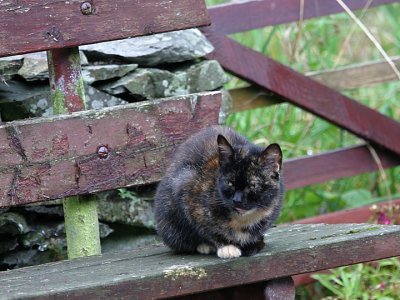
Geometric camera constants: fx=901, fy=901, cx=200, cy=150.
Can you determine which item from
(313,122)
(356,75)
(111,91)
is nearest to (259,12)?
(356,75)

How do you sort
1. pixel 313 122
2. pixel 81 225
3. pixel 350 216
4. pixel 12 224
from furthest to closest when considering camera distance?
pixel 313 122
pixel 350 216
pixel 12 224
pixel 81 225

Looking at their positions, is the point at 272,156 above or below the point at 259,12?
below

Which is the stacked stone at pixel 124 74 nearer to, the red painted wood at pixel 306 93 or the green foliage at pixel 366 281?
the red painted wood at pixel 306 93

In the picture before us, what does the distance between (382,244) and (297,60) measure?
3.08 m

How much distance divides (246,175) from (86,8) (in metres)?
0.95

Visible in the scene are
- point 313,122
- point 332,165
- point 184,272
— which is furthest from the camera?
point 313,122

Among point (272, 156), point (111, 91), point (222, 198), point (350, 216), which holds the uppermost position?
point (111, 91)

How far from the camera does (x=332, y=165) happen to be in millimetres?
5152

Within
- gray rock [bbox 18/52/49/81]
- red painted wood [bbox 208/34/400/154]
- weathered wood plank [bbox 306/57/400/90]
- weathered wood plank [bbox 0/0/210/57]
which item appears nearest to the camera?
weathered wood plank [bbox 0/0/210/57]

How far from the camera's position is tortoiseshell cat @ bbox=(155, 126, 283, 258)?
2918 mm

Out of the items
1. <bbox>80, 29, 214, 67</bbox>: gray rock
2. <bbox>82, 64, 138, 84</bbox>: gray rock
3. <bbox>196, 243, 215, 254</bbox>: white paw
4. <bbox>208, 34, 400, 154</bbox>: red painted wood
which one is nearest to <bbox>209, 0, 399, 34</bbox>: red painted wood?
<bbox>208, 34, 400, 154</bbox>: red painted wood

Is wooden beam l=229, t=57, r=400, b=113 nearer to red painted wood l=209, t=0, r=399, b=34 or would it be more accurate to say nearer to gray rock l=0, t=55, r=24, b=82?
red painted wood l=209, t=0, r=399, b=34

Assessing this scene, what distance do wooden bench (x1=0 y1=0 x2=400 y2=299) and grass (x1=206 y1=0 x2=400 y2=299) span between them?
4.46 feet

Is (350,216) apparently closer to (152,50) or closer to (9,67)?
(152,50)
